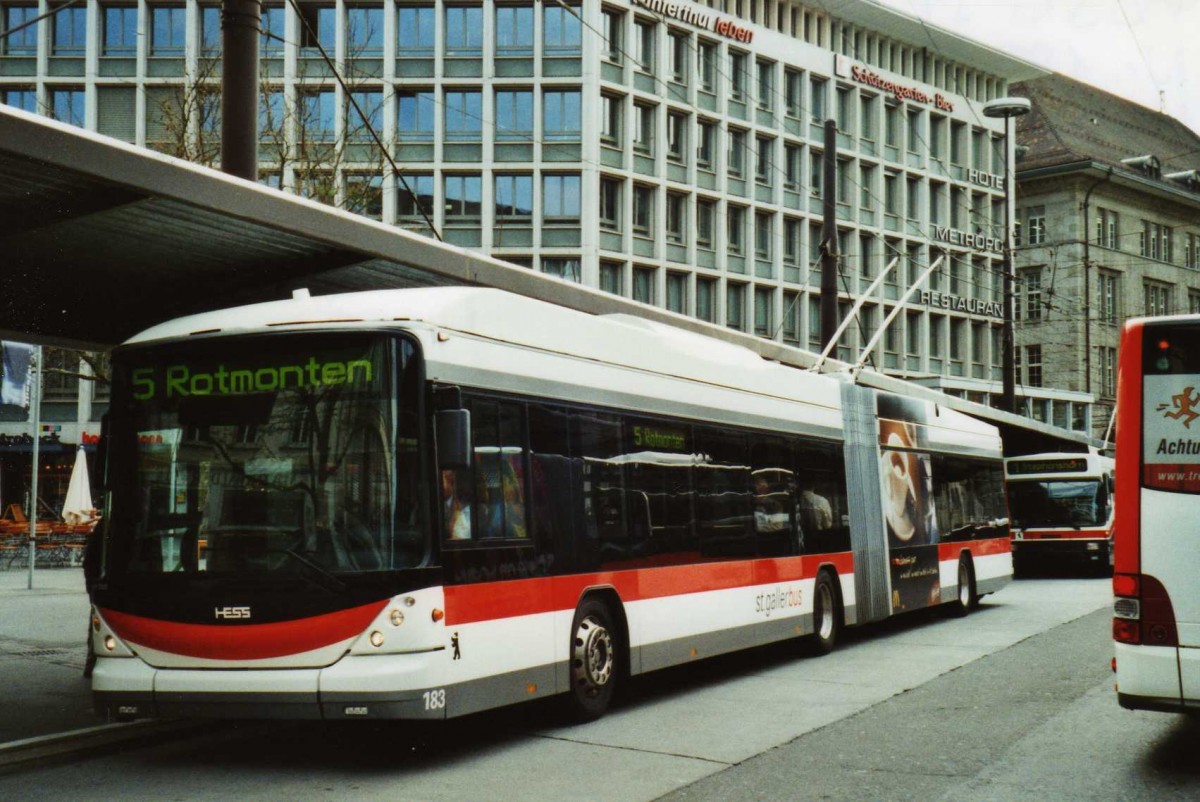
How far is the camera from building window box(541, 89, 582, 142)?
2030 inches

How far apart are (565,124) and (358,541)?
44.7 meters

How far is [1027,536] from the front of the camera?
30984mm

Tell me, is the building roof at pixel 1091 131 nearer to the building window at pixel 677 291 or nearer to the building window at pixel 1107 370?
the building window at pixel 1107 370

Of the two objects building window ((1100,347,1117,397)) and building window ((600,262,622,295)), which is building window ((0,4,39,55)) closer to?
building window ((600,262,622,295))

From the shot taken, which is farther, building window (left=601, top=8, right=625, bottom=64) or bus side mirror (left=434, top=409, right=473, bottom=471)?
Answer: building window (left=601, top=8, right=625, bottom=64)

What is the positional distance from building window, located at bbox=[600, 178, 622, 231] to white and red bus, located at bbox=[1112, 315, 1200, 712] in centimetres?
4434

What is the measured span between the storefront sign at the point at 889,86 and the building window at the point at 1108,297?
13.3 m

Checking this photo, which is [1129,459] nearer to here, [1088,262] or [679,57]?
[679,57]

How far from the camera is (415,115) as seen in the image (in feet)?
170

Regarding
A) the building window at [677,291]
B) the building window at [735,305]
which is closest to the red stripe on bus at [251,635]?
the building window at [677,291]

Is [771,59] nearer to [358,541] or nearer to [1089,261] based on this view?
[1089,261]

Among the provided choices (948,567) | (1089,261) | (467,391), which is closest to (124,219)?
(467,391)

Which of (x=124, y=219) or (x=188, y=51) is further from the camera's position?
(x=188, y=51)

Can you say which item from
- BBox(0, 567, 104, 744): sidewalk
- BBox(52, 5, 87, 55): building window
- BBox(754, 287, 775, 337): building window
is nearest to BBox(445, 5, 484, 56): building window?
BBox(52, 5, 87, 55): building window
